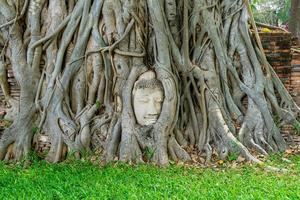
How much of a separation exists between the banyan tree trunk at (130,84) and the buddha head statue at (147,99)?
0.01 meters

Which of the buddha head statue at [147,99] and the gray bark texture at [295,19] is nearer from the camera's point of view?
the buddha head statue at [147,99]

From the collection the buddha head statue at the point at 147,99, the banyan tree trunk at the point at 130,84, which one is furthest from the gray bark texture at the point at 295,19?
the buddha head statue at the point at 147,99

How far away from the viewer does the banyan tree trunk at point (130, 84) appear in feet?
18.5

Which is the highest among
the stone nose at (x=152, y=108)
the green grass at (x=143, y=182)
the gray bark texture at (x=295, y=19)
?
the gray bark texture at (x=295, y=19)

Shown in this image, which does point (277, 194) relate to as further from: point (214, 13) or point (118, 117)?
point (214, 13)

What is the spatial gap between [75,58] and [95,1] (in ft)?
2.41

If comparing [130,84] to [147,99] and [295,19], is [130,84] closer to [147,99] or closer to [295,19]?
[147,99]

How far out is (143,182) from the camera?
4.43 metres

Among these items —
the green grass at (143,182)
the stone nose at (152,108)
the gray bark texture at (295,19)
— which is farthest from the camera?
the gray bark texture at (295,19)

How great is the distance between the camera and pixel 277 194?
3914 mm

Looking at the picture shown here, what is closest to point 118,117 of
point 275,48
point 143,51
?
point 143,51

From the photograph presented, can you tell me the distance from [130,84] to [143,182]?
62.7 inches

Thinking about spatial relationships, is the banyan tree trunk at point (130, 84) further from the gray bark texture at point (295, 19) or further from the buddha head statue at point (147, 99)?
the gray bark texture at point (295, 19)

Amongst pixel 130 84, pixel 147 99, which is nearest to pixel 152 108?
pixel 147 99
